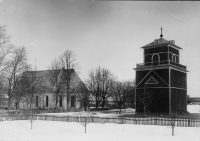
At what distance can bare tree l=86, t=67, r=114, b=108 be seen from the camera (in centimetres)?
6259

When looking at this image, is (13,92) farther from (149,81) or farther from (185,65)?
(185,65)

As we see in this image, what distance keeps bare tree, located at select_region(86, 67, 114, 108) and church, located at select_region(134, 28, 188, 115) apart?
24.7 m

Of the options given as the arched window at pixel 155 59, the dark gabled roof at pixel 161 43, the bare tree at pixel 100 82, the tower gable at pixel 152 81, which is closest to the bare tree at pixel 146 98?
the tower gable at pixel 152 81

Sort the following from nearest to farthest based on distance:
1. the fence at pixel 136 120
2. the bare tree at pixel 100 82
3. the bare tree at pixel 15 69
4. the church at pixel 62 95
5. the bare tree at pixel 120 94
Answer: the fence at pixel 136 120, the bare tree at pixel 15 69, the bare tree at pixel 120 94, the church at pixel 62 95, the bare tree at pixel 100 82

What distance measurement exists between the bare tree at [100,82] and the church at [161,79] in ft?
81.1

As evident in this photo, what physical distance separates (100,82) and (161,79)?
29.4m

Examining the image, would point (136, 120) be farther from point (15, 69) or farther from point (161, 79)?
point (15, 69)

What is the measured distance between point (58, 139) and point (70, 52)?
36.4 meters

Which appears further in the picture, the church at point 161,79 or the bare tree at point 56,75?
the bare tree at point 56,75

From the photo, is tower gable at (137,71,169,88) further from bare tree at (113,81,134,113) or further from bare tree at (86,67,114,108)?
bare tree at (86,67,114,108)

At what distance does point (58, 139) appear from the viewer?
17.2m

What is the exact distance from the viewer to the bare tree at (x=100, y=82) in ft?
205

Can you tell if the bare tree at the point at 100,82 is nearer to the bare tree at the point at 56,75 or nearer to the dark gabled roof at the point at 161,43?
the bare tree at the point at 56,75

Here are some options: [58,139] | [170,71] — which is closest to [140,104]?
[170,71]
